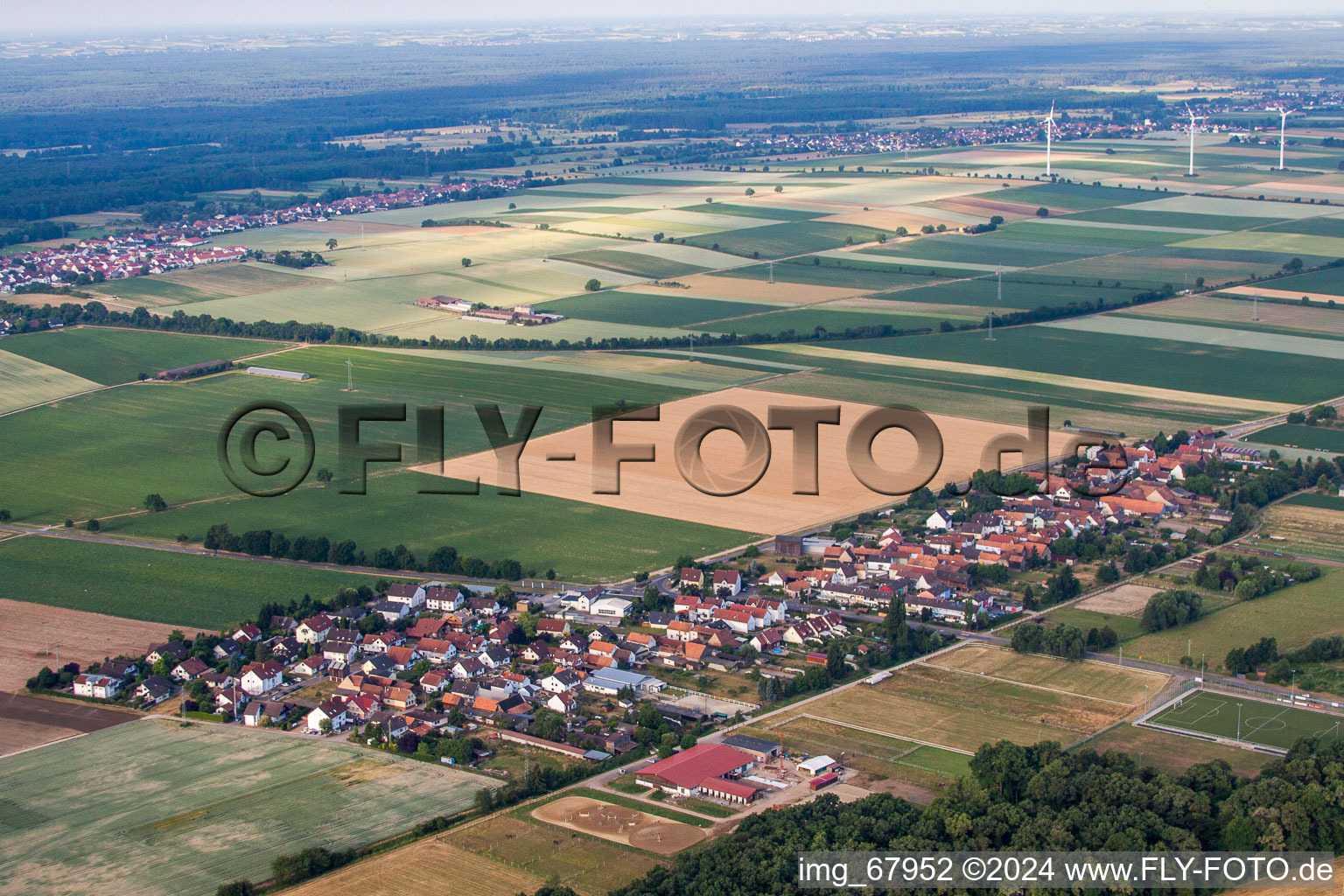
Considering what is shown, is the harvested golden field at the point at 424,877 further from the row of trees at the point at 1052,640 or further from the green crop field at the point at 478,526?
the green crop field at the point at 478,526

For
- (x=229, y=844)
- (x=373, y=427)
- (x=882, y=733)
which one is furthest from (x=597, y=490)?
(x=229, y=844)

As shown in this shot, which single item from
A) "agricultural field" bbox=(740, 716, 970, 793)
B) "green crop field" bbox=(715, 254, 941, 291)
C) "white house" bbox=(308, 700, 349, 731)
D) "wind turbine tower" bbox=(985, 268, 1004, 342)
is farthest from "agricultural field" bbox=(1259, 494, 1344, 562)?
"green crop field" bbox=(715, 254, 941, 291)

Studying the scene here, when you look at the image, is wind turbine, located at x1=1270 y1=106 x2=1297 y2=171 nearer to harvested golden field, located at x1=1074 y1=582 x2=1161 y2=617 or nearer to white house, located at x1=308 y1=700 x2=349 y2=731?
harvested golden field, located at x1=1074 y1=582 x2=1161 y2=617

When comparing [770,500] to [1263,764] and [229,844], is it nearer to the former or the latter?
[1263,764]

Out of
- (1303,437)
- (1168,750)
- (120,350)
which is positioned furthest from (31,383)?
(1168,750)

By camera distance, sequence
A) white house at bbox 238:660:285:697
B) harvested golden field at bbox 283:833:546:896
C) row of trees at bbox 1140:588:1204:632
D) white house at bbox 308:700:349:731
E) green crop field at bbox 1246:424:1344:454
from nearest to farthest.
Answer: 1. harvested golden field at bbox 283:833:546:896
2. white house at bbox 308:700:349:731
3. white house at bbox 238:660:285:697
4. row of trees at bbox 1140:588:1204:632
5. green crop field at bbox 1246:424:1344:454

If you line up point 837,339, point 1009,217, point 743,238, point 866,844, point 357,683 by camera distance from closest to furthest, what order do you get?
point 866,844
point 357,683
point 837,339
point 743,238
point 1009,217

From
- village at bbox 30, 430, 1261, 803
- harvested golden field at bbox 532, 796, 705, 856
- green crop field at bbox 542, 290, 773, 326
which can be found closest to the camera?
harvested golden field at bbox 532, 796, 705, 856
